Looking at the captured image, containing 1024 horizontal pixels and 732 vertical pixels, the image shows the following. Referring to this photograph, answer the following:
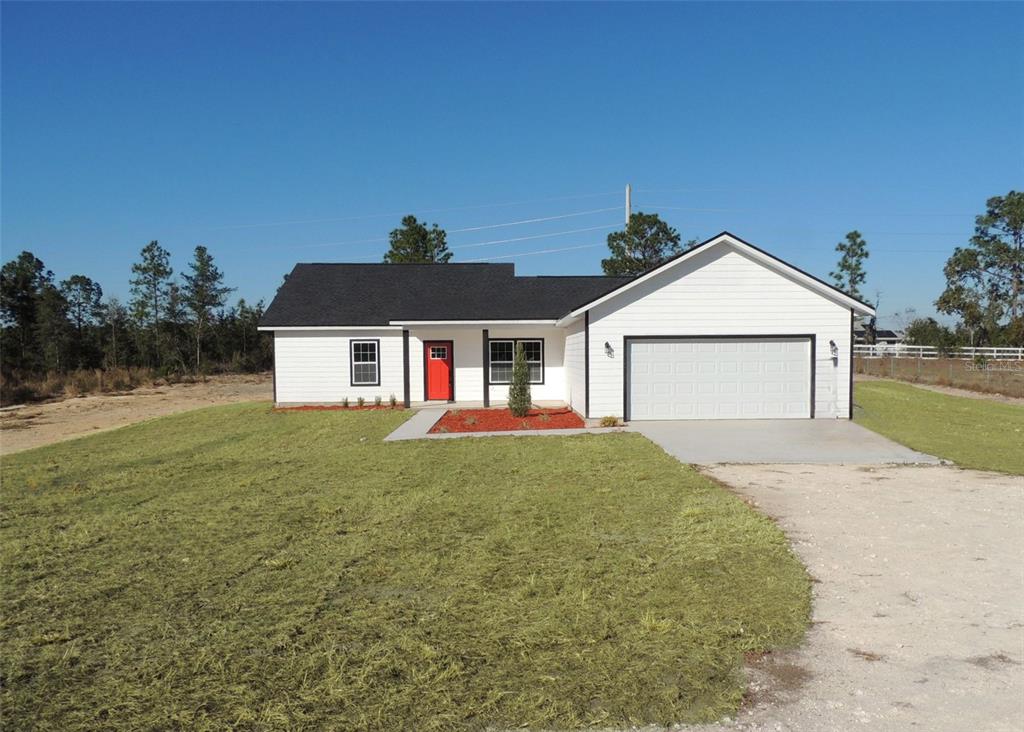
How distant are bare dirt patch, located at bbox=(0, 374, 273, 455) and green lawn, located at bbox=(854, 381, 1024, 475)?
66.6 ft

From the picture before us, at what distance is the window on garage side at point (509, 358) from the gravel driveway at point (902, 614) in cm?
1307

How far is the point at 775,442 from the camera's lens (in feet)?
43.0

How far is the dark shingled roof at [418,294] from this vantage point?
21469 millimetres

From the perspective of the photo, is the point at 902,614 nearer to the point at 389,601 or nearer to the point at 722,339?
the point at 389,601

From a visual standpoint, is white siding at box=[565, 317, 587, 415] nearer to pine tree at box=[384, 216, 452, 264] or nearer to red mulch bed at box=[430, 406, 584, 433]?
red mulch bed at box=[430, 406, 584, 433]

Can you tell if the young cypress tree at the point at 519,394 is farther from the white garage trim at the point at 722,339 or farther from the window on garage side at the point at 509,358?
the window on garage side at the point at 509,358

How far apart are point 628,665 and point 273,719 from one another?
203cm

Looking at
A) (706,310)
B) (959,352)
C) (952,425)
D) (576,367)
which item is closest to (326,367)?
(576,367)

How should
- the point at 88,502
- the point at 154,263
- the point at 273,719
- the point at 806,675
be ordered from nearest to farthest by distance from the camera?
the point at 273,719
the point at 806,675
the point at 88,502
the point at 154,263

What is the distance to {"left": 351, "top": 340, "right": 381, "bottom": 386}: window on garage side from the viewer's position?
71.7ft

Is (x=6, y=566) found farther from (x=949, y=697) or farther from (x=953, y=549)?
(x=953, y=549)

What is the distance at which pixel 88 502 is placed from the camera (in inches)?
350

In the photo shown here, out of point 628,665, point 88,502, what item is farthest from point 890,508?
point 88,502

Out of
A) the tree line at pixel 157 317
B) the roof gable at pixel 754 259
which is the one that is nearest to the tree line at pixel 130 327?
the tree line at pixel 157 317
